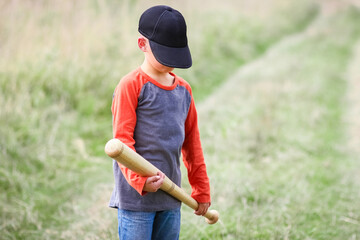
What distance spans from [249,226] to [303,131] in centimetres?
234

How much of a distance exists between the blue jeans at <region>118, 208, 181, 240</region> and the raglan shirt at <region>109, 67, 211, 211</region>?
0.12ft

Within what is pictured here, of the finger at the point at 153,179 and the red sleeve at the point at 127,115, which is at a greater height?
the red sleeve at the point at 127,115

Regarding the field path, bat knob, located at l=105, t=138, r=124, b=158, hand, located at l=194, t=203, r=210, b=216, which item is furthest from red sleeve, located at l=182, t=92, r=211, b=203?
the field path

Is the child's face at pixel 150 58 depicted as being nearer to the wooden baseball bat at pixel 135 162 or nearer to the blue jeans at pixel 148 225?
the wooden baseball bat at pixel 135 162

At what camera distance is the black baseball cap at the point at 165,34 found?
169 cm

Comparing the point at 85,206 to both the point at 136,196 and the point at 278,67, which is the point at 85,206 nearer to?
the point at 136,196

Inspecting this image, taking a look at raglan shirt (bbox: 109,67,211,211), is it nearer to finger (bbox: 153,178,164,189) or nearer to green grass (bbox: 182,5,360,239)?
finger (bbox: 153,178,164,189)

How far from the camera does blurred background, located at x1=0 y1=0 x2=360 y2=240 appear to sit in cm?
304

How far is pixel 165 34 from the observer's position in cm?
169

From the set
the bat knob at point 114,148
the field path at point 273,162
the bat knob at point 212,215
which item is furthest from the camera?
the field path at point 273,162

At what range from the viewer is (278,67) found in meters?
7.54

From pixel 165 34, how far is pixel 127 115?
1.22ft

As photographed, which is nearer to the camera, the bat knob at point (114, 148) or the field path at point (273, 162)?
the bat knob at point (114, 148)

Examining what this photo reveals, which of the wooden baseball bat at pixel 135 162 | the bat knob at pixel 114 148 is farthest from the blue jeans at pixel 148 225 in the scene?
the bat knob at pixel 114 148
